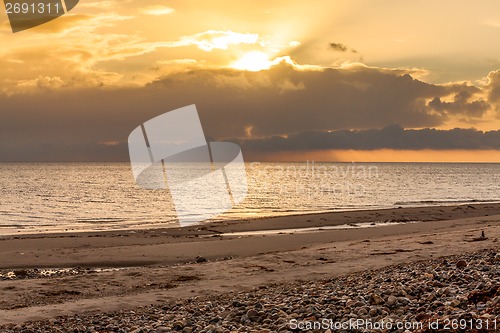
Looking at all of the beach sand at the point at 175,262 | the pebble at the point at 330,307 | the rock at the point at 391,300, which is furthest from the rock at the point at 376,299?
the beach sand at the point at 175,262

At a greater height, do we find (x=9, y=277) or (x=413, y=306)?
(x=413, y=306)

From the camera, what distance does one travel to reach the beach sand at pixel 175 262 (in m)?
13.9

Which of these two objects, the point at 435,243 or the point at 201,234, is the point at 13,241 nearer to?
the point at 201,234

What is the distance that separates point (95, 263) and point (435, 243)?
47.5 ft

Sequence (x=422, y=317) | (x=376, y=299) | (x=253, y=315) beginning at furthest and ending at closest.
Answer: (x=253, y=315), (x=376, y=299), (x=422, y=317)

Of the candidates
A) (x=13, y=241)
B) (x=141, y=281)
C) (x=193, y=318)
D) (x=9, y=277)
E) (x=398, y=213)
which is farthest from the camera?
(x=398, y=213)

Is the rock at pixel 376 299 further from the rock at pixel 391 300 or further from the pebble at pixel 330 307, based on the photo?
the rock at pixel 391 300

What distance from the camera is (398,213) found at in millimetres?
44375

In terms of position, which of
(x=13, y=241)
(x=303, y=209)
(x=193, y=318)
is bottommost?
(x=303, y=209)

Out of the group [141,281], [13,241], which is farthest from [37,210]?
[141,281]

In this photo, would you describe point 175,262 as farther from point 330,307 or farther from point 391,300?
→ point 391,300

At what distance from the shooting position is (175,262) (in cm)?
2122

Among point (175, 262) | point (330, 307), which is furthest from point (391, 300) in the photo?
point (175, 262)

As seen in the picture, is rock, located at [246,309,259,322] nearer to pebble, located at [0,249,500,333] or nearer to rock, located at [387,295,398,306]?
pebble, located at [0,249,500,333]
